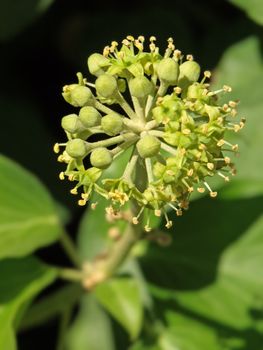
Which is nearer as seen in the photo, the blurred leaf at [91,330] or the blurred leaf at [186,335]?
the blurred leaf at [186,335]

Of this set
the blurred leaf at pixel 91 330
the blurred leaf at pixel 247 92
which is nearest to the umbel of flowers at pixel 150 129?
the blurred leaf at pixel 247 92

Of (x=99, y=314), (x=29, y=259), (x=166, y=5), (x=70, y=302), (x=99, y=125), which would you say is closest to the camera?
(x=99, y=125)

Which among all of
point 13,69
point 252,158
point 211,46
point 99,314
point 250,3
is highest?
point 250,3

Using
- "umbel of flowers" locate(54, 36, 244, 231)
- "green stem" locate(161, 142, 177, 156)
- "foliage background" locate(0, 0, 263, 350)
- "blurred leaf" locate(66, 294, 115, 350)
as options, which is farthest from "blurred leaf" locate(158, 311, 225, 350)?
"green stem" locate(161, 142, 177, 156)

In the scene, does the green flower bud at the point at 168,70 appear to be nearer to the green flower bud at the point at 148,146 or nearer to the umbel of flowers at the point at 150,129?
the umbel of flowers at the point at 150,129

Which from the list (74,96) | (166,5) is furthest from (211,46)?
(74,96)

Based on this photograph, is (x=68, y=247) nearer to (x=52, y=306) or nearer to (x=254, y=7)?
(x=52, y=306)

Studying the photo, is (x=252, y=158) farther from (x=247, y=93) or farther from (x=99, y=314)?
(x=99, y=314)
